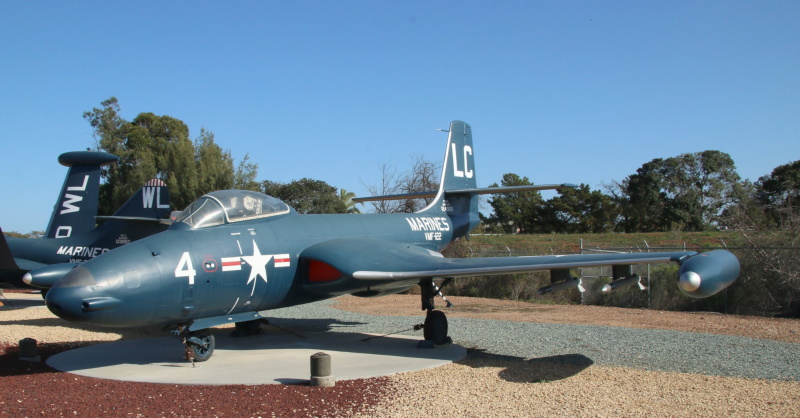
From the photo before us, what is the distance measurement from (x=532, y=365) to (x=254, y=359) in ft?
14.5

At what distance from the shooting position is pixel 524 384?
794 cm

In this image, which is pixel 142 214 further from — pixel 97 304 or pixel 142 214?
pixel 97 304

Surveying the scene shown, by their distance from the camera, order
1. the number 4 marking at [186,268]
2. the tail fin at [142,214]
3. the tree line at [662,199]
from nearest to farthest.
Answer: the number 4 marking at [186,268]
the tail fin at [142,214]
the tree line at [662,199]

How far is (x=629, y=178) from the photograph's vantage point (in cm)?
5712

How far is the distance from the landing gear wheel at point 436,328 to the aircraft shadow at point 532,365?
56 cm

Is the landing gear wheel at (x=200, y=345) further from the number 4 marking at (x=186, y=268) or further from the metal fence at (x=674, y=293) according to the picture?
the metal fence at (x=674, y=293)

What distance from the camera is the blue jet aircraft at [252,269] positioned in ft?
24.8

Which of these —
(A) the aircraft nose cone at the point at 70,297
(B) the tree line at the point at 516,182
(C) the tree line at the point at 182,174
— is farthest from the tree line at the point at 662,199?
(A) the aircraft nose cone at the point at 70,297

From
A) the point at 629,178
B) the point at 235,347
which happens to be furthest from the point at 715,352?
the point at 629,178

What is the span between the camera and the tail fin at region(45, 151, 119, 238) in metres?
15.5

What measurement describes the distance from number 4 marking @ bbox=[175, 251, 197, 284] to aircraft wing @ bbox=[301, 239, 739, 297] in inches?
82.1

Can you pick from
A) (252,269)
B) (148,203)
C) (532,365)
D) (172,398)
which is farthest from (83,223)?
(532,365)

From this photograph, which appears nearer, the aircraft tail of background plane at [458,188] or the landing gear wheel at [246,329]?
the landing gear wheel at [246,329]

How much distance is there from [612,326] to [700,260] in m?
6.20
